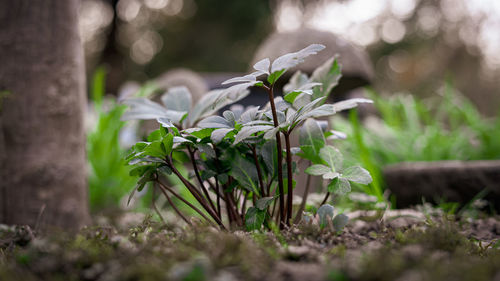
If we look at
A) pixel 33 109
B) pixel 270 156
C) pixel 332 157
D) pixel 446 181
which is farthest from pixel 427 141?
pixel 33 109

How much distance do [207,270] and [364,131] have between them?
2.65 meters

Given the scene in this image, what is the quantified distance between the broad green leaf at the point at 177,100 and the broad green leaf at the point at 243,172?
339mm

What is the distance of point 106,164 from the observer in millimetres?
2965

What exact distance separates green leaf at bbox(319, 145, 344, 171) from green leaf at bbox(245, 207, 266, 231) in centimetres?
24

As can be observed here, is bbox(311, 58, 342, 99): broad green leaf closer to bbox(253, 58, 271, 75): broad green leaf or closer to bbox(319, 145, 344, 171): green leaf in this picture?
bbox(319, 145, 344, 171): green leaf

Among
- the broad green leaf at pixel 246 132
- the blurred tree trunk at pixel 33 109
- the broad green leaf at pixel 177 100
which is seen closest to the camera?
the broad green leaf at pixel 246 132

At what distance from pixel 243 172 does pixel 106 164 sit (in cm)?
225

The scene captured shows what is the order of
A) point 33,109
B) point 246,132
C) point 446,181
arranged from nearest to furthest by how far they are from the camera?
1. point 246,132
2. point 33,109
3. point 446,181

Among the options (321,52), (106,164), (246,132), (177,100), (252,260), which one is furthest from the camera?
(106,164)

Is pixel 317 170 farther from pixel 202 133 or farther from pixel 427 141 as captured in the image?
pixel 427 141

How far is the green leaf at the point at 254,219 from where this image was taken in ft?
3.24

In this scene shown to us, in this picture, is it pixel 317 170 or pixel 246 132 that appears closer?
pixel 246 132

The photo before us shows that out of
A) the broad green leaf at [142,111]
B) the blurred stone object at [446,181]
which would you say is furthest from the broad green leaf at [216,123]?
the blurred stone object at [446,181]

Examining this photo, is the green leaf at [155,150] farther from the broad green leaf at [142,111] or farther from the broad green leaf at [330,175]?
the broad green leaf at [330,175]
